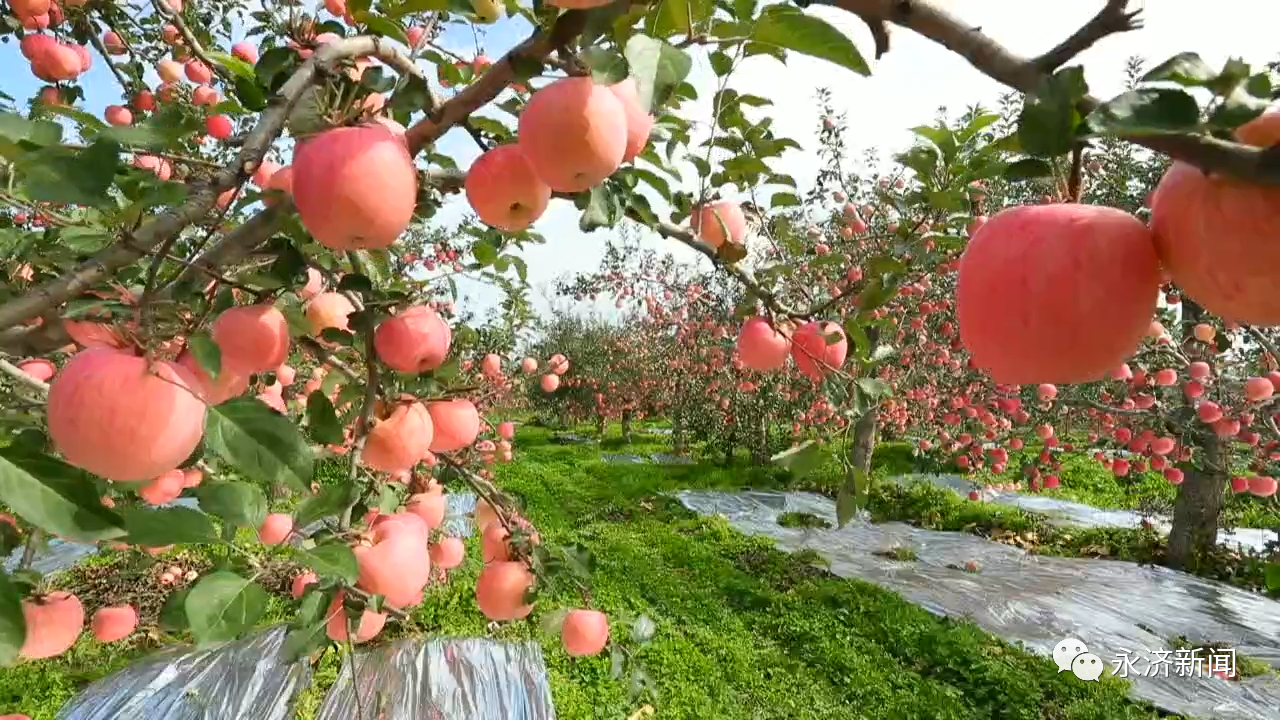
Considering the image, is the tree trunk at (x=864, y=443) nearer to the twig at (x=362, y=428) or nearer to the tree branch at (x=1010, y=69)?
the twig at (x=362, y=428)

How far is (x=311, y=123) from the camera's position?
2.59 ft

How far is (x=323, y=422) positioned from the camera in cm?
97

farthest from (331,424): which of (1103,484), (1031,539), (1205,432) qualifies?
(1103,484)

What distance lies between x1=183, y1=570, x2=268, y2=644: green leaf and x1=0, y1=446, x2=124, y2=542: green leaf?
116mm

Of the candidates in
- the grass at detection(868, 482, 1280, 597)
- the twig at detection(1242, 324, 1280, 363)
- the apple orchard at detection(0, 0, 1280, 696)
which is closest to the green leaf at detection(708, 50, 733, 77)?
the apple orchard at detection(0, 0, 1280, 696)

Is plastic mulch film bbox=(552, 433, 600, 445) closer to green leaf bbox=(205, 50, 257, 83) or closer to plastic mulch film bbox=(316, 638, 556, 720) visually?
plastic mulch film bbox=(316, 638, 556, 720)

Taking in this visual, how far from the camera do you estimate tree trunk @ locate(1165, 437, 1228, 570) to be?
562cm

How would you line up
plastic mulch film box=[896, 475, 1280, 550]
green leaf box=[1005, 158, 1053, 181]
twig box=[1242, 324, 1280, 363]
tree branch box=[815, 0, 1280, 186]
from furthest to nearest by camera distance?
plastic mulch film box=[896, 475, 1280, 550] < twig box=[1242, 324, 1280, 363] < green leaf box=[1005, 158, 1053, 181] < tree branch box=[815, 0, 1280, 186]

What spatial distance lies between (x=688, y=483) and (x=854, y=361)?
7.77 m

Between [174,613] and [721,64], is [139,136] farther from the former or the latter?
[721,64]

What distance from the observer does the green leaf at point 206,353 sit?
2.35 feet

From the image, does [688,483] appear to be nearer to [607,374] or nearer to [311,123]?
[607,374]

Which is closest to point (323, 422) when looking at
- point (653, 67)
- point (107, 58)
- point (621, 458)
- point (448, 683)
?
point (653, 67)

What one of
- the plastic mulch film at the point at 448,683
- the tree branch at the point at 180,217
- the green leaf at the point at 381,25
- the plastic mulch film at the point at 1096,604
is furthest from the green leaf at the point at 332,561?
the plastic mulch film at the point at 1096,604
